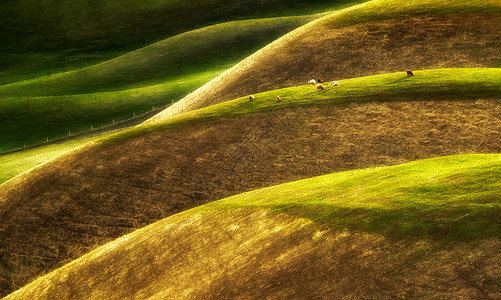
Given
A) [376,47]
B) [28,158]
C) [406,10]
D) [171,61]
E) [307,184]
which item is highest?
[406,10]

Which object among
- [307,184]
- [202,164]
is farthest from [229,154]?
[307,184]

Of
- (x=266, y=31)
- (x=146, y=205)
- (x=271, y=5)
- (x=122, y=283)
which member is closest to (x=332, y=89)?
(x=146, y=205)

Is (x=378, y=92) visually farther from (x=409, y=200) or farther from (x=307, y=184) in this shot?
(x=409, y=200)

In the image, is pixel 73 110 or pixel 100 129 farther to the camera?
pixel 73 110

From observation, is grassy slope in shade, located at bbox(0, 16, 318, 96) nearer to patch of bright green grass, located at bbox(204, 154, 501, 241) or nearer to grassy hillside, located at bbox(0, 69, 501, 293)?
grassy hillside, located at bbox(0, 69, 501, 293)

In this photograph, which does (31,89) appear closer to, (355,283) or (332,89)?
(332,89)

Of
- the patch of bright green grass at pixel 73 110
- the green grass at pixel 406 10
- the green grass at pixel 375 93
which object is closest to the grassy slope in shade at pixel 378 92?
Answer: the green grass at pixel 375 93
